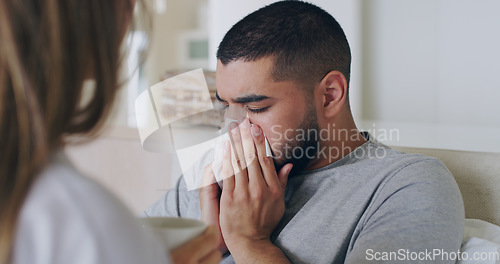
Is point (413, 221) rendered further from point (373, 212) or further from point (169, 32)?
point (169, 32)

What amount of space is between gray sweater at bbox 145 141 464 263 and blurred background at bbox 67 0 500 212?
1.46 ft

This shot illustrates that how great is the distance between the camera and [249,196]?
0.92 metres

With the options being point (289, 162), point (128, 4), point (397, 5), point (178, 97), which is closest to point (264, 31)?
point (289, 162)

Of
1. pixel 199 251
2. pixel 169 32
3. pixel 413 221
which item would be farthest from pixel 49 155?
pixel 169 32

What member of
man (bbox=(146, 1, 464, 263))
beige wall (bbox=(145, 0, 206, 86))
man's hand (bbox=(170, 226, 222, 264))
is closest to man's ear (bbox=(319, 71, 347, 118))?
man (bbox=(146, 1, 464, 263))

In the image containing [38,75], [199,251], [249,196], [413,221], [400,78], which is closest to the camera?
[38,75]

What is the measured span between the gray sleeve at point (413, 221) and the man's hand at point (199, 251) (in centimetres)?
37

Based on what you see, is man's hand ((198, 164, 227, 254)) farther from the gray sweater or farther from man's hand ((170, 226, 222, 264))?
man's hand ((170, 226, 222, 264))

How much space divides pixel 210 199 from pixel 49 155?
2.16 feet

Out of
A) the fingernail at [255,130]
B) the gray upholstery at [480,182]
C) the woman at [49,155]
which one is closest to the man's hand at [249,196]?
the fingernail at [255,130]

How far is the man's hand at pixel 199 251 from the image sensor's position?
0.41 m

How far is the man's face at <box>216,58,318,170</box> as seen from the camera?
3.13 ft

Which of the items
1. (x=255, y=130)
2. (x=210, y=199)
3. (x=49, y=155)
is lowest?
(x=210, y=199)

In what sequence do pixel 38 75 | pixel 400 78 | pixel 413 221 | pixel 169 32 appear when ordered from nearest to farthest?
1. pixel 38 75
2. pixel 413 221
3. pixel 400 78
4. pixel 169 32
